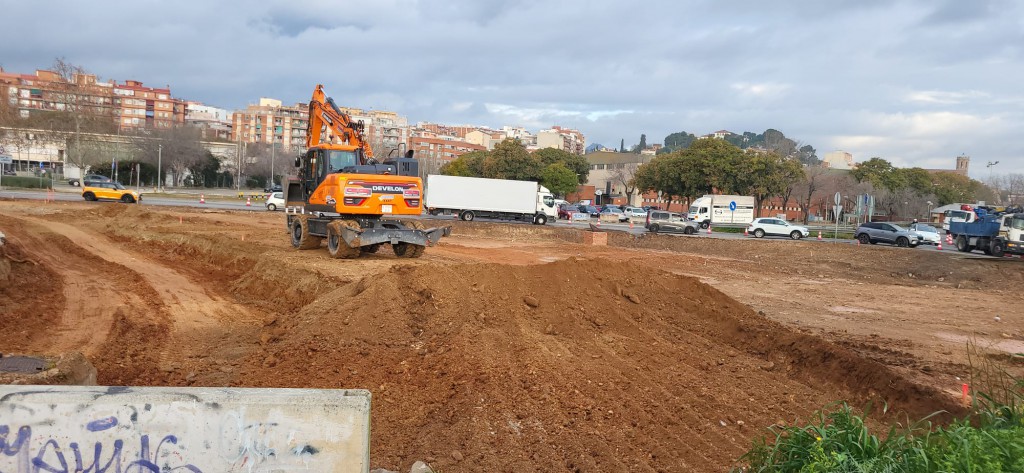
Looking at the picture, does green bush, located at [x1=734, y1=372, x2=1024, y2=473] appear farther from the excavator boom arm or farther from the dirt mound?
the excavator boom arm

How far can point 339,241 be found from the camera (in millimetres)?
17984

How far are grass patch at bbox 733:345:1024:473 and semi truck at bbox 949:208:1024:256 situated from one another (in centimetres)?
3100

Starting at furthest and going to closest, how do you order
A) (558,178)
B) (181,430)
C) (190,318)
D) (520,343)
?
(558,178) → (190,318) → (520,343) → (181,430)

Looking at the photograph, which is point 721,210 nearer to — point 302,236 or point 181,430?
point 302,236

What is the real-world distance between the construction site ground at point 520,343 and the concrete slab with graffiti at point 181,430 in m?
2.02

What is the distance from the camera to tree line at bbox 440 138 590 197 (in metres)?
76.9

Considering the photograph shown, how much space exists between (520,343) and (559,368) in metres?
1.10

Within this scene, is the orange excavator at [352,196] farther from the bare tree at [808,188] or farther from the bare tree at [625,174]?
the bare tree at [625,174]

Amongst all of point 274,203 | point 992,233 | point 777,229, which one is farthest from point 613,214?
point 992,233

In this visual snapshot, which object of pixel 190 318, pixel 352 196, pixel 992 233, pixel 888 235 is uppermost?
pixel 352 196

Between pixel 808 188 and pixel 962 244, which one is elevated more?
pixel 808 188

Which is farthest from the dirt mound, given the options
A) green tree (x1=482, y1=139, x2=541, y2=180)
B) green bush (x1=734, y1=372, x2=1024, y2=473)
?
green tree (x1=482, y1=139, x2=541, y2=180)

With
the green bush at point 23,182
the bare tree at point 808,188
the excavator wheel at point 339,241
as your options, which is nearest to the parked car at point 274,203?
the green bush at point 23,182

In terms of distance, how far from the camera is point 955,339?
41.8ft
